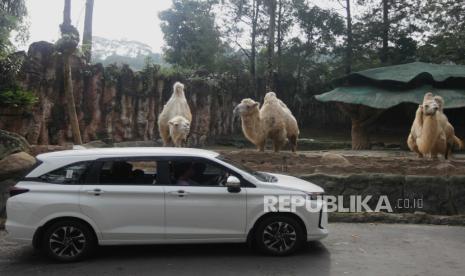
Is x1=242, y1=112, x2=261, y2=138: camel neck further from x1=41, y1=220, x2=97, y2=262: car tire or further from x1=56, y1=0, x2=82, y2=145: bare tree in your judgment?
x1=56, y1=0, x2=82, y2=145: bare tree

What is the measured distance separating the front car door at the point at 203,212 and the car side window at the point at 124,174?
0.84 feet

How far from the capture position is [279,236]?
234 inches

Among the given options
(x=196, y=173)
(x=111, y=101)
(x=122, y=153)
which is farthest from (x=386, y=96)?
(x=122, y=153)

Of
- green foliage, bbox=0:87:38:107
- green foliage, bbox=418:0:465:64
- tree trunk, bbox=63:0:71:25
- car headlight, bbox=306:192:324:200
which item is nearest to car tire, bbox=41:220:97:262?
car headlight, bbox=306:192:324:200

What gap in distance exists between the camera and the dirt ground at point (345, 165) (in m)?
9.08

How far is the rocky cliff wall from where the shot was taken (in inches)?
698

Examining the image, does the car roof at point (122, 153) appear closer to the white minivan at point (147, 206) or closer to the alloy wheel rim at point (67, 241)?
the white minivan at point (147, 206)

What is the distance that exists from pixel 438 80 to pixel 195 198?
57.3 ft

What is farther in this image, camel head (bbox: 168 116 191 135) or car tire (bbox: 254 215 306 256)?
camel head (bbox: 168 116 191 135)

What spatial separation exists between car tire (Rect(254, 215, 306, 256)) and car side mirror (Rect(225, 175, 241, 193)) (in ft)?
1.80

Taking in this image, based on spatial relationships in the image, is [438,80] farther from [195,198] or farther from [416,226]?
[195,198]

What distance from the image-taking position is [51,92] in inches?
733

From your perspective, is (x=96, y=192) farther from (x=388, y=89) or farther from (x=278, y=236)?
(x=388, y=89)

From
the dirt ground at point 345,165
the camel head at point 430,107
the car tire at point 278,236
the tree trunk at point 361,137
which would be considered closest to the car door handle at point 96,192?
the car tire at point 278,236
